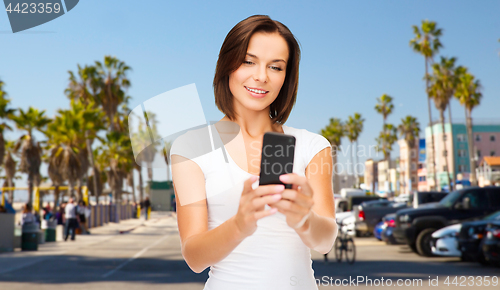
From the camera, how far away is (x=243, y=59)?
1.58m

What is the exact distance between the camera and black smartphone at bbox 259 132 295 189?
43.4 inches

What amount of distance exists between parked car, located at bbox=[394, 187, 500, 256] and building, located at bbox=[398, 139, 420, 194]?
93.0 m

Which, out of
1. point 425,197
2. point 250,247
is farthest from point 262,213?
point 425,197

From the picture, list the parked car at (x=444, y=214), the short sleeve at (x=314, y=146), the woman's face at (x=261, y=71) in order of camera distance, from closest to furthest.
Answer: the woman's face at (x=261, y=71) → the short sleeve at (x=314, y=146) → the parked car at (x=444, y=214)

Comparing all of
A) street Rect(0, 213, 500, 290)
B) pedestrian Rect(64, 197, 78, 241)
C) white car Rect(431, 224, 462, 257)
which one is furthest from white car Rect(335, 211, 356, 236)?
pedestrian Rect(64, 197, 78, 241)

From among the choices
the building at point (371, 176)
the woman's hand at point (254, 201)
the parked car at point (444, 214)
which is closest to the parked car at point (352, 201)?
the building at point (371, 176)

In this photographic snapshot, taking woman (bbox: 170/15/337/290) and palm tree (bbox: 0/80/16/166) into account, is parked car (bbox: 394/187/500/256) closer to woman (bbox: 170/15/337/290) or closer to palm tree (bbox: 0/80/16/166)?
woman (bbox: 170/15/337/290)

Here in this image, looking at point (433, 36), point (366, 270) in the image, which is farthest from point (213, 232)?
point (433, 36)

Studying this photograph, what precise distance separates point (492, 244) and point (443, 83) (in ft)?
124

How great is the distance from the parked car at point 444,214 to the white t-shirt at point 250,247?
50.0 feet

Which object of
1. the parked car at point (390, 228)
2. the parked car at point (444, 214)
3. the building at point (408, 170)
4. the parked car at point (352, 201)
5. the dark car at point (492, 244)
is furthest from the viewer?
the building at point (408, 170)

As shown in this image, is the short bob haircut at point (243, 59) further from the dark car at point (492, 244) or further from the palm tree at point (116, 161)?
the palm tree at point (116, 161)

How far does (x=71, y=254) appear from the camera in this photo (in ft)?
56.9

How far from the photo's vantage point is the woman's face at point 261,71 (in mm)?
1575
